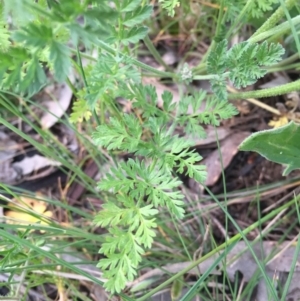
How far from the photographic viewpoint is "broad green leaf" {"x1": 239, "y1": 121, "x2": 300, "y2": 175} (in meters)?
1.17

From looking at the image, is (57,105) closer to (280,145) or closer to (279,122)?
(279,122)

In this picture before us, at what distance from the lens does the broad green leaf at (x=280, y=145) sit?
1169 mm

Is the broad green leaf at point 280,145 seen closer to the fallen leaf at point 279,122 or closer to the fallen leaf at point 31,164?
the fallen leaf at point 279,122

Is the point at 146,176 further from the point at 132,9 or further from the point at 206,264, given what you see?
the point at 206,264

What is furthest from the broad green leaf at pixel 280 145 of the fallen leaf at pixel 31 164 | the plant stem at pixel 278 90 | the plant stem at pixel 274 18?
the fallen leaf at pixel 31 164

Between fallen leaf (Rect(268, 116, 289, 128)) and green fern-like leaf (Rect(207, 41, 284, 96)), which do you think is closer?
green fern-like leaf (Rect(207, 41, 284, 96))

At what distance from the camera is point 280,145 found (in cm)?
121

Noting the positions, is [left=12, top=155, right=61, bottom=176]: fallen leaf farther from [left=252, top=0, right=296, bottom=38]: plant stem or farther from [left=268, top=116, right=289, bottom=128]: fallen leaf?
[left=252, top=0, right=296, bottom=38]: plant stem

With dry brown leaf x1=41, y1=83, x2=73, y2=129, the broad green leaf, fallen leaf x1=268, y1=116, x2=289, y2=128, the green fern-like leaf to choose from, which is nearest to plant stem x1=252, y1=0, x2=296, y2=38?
the green fern-like leaf

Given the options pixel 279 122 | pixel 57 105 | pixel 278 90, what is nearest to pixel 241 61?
pixel 278 90

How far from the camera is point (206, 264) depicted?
5.07 ft

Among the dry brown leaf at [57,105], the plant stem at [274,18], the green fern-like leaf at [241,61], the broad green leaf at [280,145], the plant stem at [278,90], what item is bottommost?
the dry brown leaf at [57,105]

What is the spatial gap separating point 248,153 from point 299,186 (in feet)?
0.75

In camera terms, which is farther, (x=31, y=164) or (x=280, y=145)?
(x=31, y=164)
